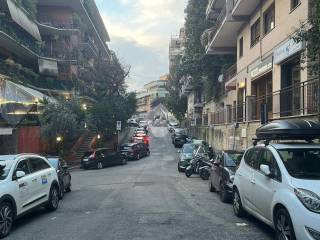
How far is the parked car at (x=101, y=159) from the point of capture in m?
32.2

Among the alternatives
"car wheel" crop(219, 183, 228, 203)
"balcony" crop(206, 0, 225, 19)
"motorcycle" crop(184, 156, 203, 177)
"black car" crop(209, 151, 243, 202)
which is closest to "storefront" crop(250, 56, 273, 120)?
"motorcycle" crop(184, 156, 203, 177)

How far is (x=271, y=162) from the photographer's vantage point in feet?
26.9

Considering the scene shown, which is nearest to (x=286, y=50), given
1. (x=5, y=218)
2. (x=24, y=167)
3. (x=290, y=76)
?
(x=290, y=76)

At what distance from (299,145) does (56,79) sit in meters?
44.0

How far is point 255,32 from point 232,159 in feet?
43.2

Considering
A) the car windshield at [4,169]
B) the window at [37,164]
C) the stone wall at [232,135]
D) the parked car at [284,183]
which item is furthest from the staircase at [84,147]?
the parked car at [284,183]

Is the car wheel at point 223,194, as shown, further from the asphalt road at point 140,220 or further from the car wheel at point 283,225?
the car wheel at point 283,225

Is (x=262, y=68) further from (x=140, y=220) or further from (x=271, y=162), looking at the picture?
(x=271, y=162)

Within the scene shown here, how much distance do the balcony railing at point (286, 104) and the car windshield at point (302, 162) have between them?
14.6ft

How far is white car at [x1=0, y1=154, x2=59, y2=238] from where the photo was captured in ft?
29.2

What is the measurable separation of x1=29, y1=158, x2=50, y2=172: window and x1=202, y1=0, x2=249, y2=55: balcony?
57.7ft

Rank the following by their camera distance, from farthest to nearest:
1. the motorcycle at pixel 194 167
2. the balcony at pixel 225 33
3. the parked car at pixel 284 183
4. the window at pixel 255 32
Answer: the balcony at pixel 225 33, the window at pixel 255 32, the motorcycle at pixel 194 167, the parked car at pixel 284 183

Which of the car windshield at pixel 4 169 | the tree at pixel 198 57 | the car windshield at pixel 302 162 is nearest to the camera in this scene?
the car windshield at pixel 302 162

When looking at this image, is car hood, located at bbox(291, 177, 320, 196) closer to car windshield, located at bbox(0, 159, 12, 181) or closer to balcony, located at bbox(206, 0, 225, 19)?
car windshield, located at bbox(0, 159, 12, 181)
